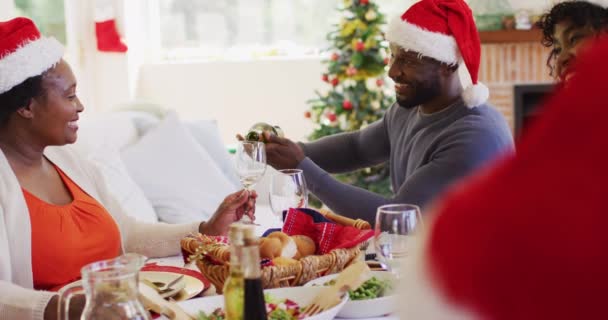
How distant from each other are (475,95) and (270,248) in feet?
3.19

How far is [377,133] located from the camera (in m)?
2.62

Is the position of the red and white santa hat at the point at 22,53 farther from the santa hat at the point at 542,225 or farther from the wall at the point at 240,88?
the wall at the point at 240,88

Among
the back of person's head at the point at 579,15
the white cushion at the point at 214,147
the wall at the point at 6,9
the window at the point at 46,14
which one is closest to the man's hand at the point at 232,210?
the back of person's head at the point at 579,15

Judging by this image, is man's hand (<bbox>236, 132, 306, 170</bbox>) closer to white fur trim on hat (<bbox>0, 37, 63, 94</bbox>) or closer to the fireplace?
white fur trim on hat (<bbox>0, 37, 63, 94</bbox>)

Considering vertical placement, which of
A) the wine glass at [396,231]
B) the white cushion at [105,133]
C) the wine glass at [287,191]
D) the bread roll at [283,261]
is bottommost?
the white cushion at [105,133]

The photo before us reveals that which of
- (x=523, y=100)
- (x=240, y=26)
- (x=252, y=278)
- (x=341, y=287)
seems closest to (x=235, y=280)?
(x=252, y=278)

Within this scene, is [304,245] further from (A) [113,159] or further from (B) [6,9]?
(B) [6,9]

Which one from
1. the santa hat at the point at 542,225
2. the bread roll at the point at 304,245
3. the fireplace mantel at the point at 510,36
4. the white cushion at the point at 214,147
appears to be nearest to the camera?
the santa hat at the point at 542,225

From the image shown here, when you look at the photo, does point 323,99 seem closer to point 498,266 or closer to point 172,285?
point 172,285

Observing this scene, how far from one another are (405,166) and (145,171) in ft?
4.13

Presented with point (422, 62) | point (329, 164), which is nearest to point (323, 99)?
point (329, 164)

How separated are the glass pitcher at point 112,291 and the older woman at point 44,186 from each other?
0.70 metres

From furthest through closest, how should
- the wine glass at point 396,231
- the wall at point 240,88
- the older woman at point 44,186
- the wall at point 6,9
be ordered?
the wall at point 240,88 → the wall at point 6,9 → the older woman at point 44,186 → the wine glass at point 396,231

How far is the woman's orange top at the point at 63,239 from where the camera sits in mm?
1784
